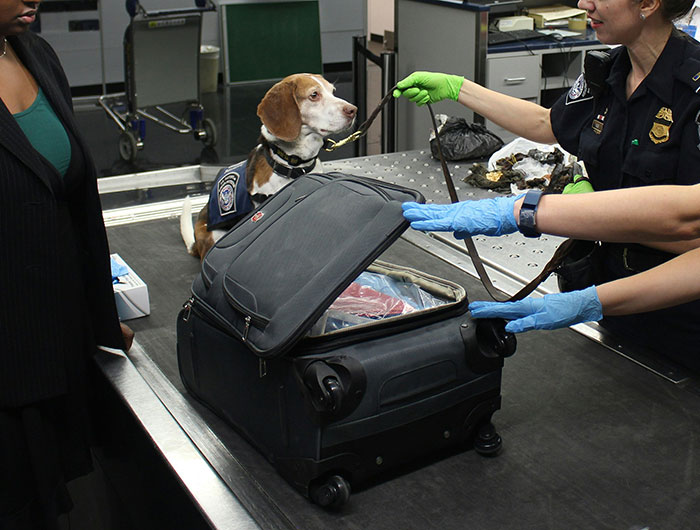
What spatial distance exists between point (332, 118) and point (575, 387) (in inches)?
37.4

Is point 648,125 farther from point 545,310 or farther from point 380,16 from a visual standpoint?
point 380,16

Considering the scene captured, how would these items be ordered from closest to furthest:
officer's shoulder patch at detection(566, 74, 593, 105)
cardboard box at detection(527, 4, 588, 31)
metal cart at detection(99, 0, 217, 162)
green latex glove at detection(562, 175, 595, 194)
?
green latex glove at detection(562, 175, 595, 194), officer's shoulder patch at detection(566, 74, 593, 105), cardboard box at detection(527, 4, 588, 31), metal cart at detection(99, 0, 217, 162)

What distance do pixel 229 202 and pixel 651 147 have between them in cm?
99

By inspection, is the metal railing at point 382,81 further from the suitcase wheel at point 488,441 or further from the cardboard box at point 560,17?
the suitcase wheel at point 488,441

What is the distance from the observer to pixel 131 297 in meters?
1.79

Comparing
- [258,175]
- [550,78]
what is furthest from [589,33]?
[258,175]

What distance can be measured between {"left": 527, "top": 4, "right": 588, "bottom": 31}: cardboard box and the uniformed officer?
323 centimetres

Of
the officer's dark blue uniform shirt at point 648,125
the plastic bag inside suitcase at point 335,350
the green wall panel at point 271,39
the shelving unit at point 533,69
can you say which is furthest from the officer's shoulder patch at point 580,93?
the green wall panel at point 271,39

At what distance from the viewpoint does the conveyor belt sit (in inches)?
46.1

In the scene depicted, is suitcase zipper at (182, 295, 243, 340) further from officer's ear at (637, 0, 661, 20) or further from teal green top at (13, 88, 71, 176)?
officer's ear at (637, 0, 661, 20)

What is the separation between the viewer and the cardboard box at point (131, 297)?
5.83 feet

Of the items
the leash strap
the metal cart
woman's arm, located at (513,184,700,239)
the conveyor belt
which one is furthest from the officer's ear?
the metal cart

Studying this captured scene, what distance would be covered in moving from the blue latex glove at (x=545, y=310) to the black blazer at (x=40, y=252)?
0.74m

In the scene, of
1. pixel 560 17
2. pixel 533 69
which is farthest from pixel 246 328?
pixel 560 17
